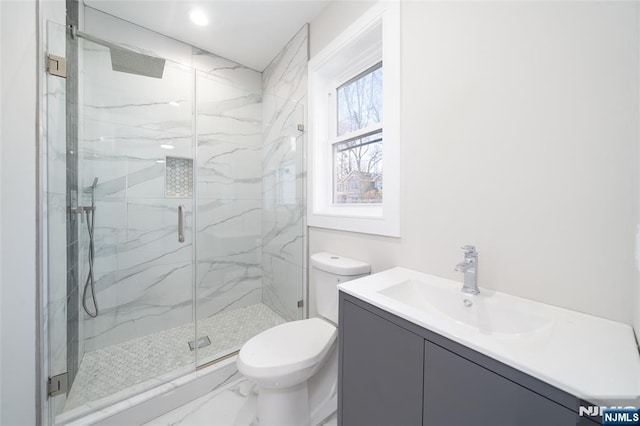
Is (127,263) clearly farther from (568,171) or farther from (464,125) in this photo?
(568,171)

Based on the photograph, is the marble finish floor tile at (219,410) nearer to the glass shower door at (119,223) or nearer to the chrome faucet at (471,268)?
the glass shower door at (119,223)

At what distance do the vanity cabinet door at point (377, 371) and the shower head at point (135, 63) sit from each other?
2173 mm

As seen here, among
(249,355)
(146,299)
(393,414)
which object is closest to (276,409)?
(249,355)

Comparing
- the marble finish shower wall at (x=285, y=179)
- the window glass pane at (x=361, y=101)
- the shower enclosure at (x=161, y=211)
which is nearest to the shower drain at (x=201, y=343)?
the shower enclosure at (x=161, y=211)

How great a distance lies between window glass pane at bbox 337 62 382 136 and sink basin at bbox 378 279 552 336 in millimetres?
1065

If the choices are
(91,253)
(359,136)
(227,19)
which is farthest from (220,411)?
(227,19)

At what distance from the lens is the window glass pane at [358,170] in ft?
5.00

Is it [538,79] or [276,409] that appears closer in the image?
[538,79]

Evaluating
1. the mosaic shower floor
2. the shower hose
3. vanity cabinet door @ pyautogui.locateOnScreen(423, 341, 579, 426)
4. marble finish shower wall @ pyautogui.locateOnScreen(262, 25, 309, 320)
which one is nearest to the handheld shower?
the shower hose

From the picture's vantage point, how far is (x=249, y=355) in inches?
42.7

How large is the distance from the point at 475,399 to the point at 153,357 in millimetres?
1917

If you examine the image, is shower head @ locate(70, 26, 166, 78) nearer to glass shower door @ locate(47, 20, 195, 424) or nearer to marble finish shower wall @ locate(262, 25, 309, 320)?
glass shower door @ locate(47, 20, 195, 424)

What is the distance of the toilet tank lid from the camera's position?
1.28 m

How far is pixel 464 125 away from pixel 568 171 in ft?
1.23
